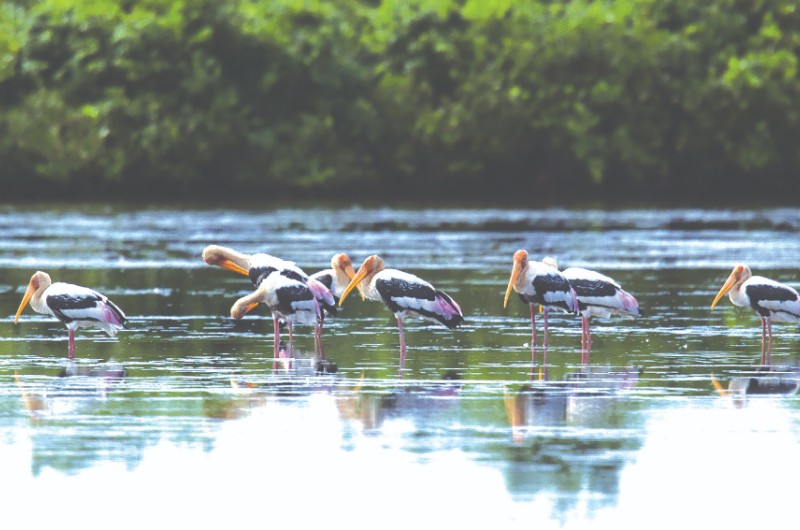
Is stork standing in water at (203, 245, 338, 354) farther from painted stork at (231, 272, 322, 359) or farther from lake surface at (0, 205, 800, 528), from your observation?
lake surface at (0, 205, 800, 528)

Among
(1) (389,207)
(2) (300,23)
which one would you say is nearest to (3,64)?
(2) (300,23)

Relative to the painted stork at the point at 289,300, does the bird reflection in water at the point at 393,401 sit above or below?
below

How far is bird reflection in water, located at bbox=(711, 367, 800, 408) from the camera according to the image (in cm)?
1354

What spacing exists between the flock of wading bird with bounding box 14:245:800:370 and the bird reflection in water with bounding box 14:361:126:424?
1020mm

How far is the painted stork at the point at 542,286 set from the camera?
661 inches

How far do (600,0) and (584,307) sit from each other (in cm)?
5444

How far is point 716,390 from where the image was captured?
13.8 metres

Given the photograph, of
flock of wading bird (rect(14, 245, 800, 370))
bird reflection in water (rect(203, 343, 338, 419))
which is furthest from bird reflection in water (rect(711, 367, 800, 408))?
bird reflection in water (rect(203, 343, 338, 419))

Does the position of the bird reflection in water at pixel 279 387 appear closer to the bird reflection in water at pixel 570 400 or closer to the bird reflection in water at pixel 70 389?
the bird reflection in water at pixel 70 389

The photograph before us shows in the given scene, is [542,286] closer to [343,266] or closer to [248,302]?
[343,266]

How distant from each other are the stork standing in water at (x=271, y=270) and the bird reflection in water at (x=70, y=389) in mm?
2226

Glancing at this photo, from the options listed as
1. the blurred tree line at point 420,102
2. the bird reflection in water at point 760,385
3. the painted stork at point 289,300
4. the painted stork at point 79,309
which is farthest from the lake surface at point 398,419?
the blurred tree line at point 420,102

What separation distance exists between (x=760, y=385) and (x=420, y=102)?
52382mm

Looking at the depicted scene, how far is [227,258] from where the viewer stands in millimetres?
19031
